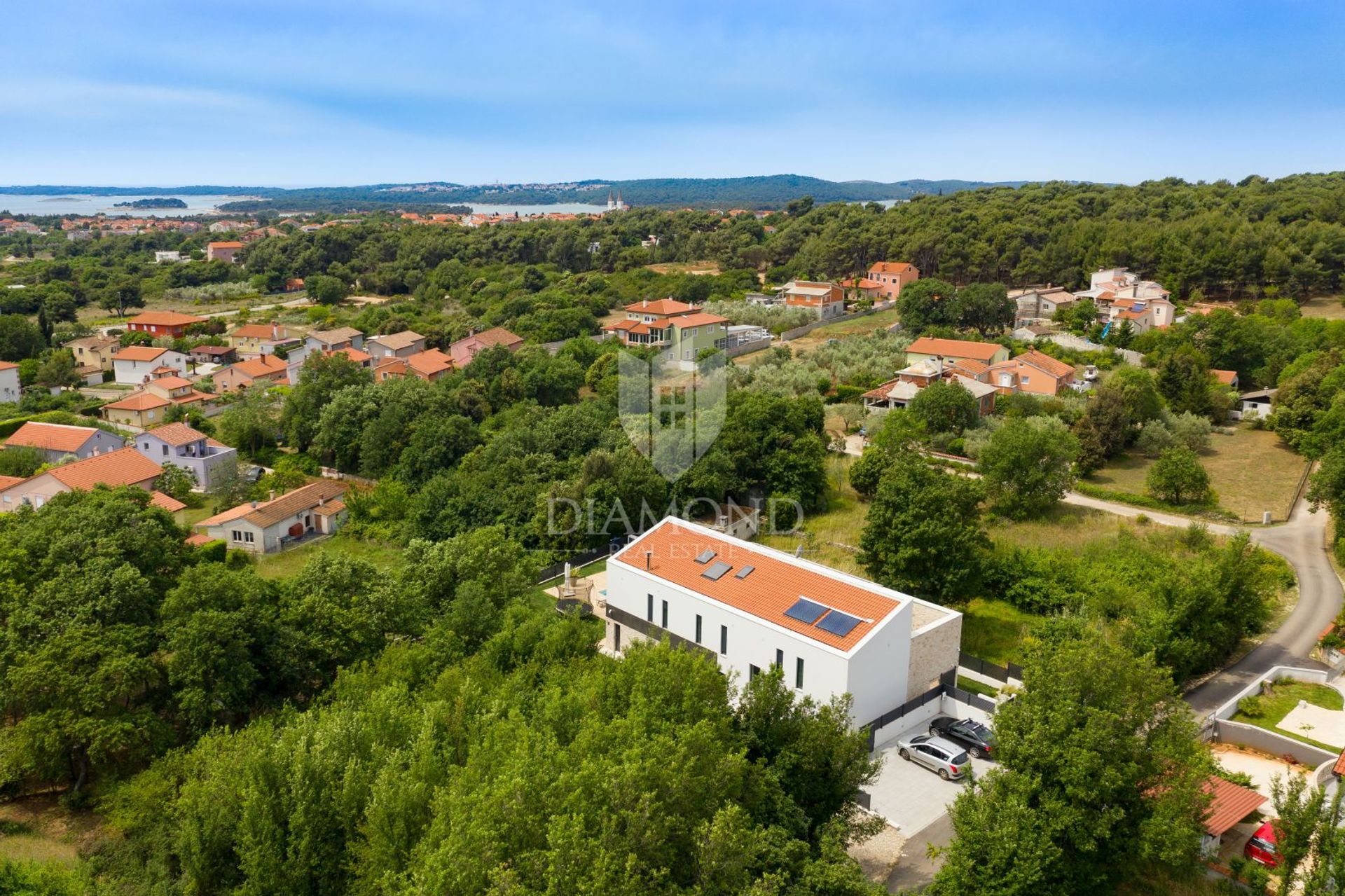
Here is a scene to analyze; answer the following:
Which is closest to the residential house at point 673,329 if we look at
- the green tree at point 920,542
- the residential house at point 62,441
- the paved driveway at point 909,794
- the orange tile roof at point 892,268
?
the orange tile roof at point 892,268

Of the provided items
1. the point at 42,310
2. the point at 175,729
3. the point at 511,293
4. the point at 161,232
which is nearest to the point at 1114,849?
the point at 175,729

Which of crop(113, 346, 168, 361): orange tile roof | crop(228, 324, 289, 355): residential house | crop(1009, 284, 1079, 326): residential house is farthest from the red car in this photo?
crop(228, 324, 289, 355): residential house

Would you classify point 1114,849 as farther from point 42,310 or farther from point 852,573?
point 42,310

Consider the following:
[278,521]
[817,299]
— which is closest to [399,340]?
[278,521]

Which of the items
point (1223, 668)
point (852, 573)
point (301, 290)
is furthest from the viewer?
point (301, 290)

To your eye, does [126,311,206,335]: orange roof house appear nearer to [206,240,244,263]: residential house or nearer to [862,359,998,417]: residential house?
[206,240,244,263]: residential house

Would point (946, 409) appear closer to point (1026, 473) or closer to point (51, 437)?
point (1026, 473)
